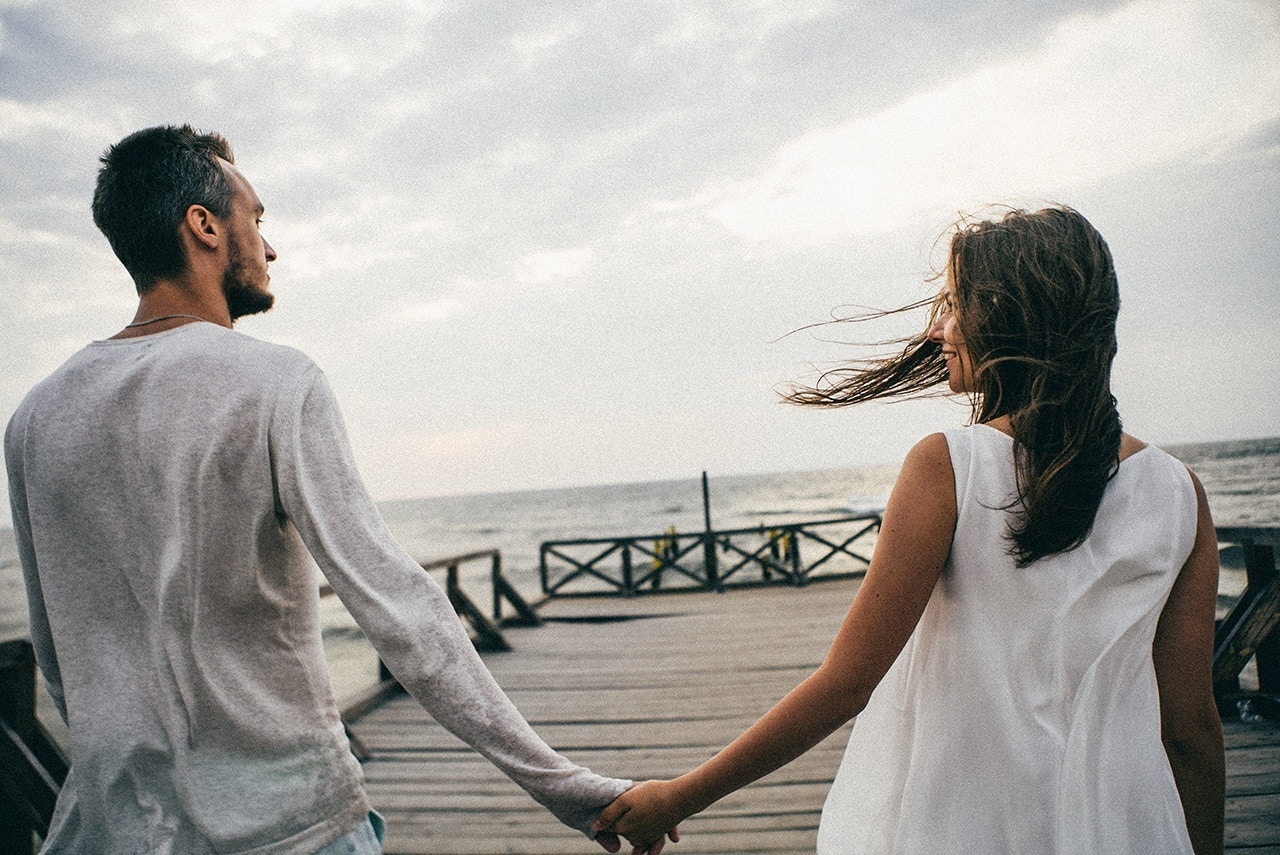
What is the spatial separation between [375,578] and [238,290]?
0.60m

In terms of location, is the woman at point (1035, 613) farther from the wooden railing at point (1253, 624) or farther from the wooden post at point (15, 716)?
the wooden railing at point (1253, 624)

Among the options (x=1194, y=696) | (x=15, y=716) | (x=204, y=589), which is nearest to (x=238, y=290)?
(x=204, y=589)

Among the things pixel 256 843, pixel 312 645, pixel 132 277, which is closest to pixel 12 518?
pixel 132 277

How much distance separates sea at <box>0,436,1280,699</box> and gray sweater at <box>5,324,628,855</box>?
5011 millimetres

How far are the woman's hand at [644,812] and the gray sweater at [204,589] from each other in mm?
488

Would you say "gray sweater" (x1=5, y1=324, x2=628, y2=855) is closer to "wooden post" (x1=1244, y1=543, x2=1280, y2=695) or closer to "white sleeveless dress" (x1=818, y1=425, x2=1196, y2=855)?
"white sleeveless dress" (x1=818, y1=425, x2=1196, y2=855)

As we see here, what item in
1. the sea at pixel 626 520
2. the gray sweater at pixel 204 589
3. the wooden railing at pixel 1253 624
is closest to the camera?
the gray sweater at pixel 204 589

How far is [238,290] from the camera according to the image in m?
1.31

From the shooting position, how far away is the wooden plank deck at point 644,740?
3154 millimetres

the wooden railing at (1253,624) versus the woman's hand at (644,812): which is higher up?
the woman's hand at (644,812)

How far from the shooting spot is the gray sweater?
1.03m

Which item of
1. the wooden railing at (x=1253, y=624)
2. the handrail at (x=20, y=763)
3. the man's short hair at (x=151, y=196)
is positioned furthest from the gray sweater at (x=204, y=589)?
the wooden railing at (x=1253, y=624)

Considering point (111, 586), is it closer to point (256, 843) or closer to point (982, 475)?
point (256, 843)

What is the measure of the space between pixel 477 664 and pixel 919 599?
28.2 inches
